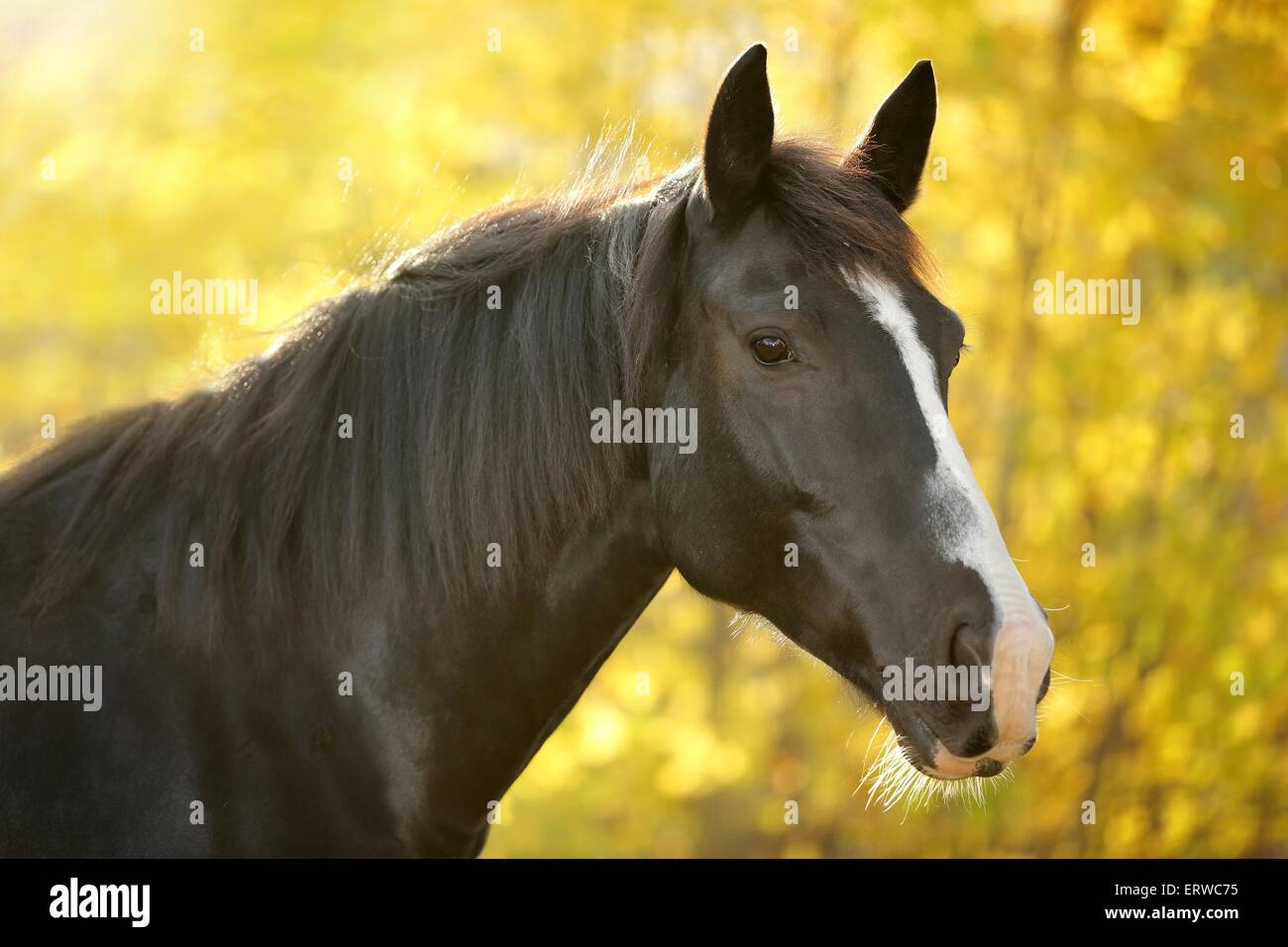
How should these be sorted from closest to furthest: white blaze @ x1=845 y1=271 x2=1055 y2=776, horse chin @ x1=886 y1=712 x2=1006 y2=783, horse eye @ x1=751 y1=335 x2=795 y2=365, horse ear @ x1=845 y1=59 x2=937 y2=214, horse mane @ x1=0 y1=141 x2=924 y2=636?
white blaze @ x1=845 y1=271 x2=1055 y2=776 → horse chin @ x1=886 y1=712 x2=1006 y2=783 → horse eye @ x1=751 y1=335 x2=795 y2=365 → horse mane @ x1=0 y1=141 x2=924 y2=636 → horse ear @ x1=845 y1=59 x2=937 y2=214

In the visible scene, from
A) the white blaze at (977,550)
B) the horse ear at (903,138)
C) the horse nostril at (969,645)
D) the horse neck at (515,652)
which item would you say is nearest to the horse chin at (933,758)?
the white blaze at (977,550)

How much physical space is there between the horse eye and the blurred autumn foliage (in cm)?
501

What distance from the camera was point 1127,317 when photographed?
757 cm

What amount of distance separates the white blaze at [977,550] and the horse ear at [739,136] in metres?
0.36

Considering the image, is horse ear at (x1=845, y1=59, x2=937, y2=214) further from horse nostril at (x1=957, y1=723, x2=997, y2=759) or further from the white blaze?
horse nostril at (x1=957, y1=723, x2=997, y2=759)

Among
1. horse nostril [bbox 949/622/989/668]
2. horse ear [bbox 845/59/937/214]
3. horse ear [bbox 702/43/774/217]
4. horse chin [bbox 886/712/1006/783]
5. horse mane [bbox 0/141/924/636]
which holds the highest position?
horse ear [bbox 845/59/937/214]

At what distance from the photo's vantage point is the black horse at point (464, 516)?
259 cm

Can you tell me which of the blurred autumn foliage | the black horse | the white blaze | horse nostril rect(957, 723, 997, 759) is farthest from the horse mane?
the blurred autumn foliage

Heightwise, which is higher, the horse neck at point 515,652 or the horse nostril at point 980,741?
the horse neck at point 515,652

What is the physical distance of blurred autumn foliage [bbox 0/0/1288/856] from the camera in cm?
745

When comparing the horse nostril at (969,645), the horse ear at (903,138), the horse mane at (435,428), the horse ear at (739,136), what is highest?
the horse ear at (903,138)

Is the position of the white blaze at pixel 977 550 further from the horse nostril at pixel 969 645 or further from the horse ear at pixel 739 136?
the horse ear at pixel 739 136

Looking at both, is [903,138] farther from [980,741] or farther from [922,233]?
[922,233]
